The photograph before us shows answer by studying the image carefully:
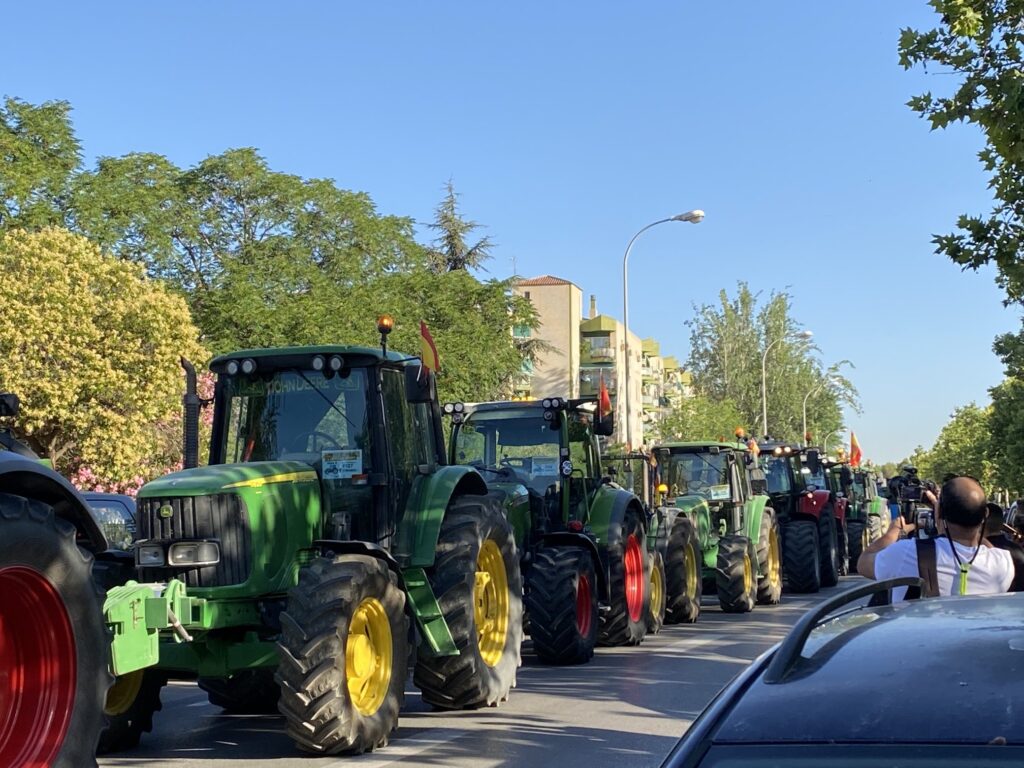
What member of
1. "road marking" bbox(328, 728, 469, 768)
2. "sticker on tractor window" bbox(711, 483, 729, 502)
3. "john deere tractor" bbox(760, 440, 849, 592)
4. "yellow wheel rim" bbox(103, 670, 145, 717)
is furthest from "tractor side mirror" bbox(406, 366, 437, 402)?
"john deere tractor" bbox(760, 440, 849, 592)

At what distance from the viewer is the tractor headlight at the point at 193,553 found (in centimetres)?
803

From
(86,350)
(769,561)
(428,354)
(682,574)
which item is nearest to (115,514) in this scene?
(428,354)

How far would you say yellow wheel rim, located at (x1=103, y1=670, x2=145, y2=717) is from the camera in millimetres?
8406

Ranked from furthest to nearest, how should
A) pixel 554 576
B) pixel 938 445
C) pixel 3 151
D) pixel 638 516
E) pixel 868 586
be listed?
1. pixel 938 445
2. pixel 3 151
3. pixel 638 516
4. pixel 554 576
5. pixel 868 586

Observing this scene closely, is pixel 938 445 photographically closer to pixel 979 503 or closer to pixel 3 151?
pixel 3 151

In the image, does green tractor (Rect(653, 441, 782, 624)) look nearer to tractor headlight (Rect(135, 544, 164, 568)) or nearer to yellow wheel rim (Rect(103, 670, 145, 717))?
yellow wheel rim (Rect(103, 670, 145, 717))

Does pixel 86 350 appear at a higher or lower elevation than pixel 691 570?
higher

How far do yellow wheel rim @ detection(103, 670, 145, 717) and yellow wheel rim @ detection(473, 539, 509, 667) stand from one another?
239 centimetres

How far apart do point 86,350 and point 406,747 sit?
76.7 feet

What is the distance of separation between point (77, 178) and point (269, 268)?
7112 mm

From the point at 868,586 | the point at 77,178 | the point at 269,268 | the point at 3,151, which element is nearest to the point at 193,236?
the point at 269,268

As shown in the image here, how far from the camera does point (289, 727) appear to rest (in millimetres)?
7688

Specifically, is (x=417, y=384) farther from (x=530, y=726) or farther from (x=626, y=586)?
(x=626, y=586)

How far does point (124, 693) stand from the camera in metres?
8.46
